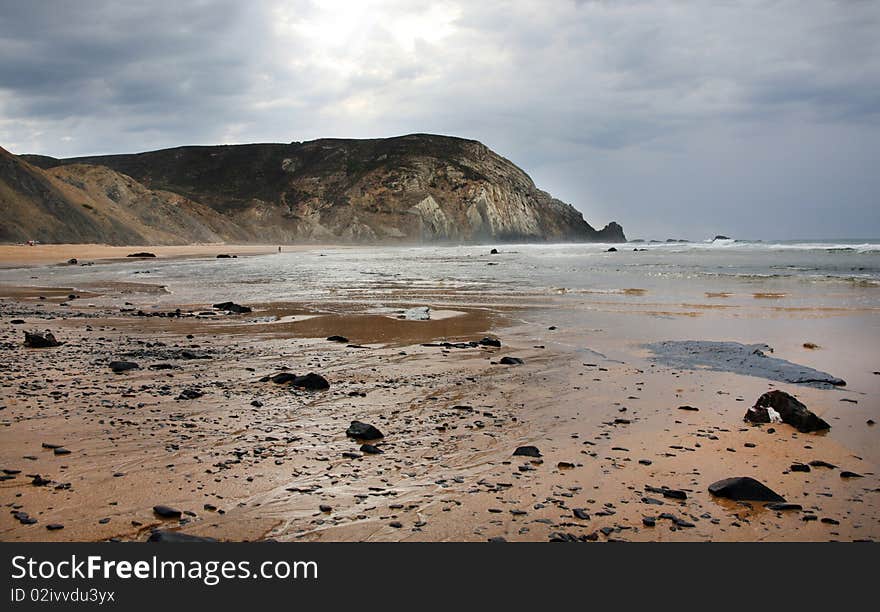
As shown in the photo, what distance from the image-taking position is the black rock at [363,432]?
15.8 ft

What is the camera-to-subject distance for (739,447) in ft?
15.5

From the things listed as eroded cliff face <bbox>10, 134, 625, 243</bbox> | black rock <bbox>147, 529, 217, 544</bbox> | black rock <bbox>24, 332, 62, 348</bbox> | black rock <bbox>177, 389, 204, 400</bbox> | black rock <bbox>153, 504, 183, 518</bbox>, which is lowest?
black rock <bbox>153, 504, 183, 518</bbox>

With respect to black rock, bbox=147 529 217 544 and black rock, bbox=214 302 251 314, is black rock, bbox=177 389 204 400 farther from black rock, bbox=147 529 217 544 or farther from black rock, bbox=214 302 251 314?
black rock, bbox=214 302 251 314

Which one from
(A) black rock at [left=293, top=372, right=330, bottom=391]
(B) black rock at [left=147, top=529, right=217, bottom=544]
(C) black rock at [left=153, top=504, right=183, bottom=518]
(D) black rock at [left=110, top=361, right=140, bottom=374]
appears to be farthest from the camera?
(D) black rock at [left=110, top=361, right=140, bottom=374]

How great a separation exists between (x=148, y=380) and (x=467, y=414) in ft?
12.0

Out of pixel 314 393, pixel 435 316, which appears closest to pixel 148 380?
pixel 314 393

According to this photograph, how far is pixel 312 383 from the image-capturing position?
6.52 metres

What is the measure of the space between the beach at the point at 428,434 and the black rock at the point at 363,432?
0.06m

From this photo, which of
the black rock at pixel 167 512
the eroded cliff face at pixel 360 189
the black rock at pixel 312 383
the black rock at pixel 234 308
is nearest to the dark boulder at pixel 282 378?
the black rock at pixel 312 383

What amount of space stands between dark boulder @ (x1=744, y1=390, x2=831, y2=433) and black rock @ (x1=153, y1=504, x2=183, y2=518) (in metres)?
4.65

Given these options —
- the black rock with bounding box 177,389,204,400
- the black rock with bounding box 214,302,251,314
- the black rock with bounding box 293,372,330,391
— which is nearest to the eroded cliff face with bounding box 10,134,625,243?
the black rock with bounding box 214,302,251,314

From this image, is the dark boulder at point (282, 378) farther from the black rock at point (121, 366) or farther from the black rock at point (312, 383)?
the black rock at point (121, 366)

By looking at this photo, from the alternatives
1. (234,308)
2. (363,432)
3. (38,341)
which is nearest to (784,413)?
(363,432)

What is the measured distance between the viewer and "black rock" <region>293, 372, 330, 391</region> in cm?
648
